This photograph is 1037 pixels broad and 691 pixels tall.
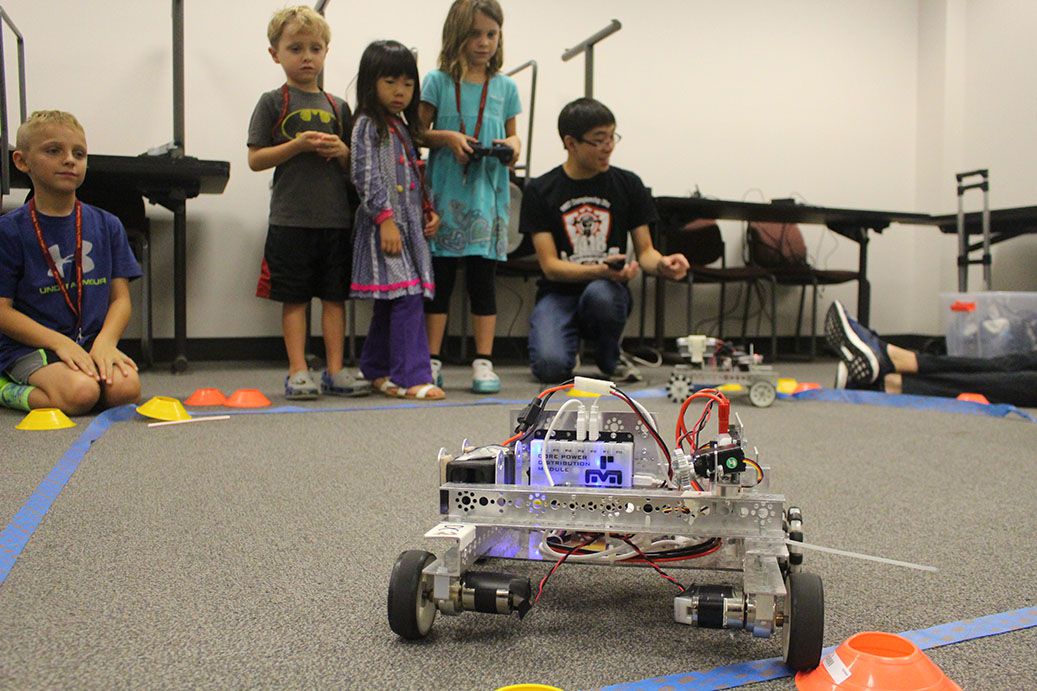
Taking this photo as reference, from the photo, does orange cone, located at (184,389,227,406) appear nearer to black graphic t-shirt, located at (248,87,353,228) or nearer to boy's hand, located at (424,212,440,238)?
black graphic t-shirt, located at (248,87,353,228)

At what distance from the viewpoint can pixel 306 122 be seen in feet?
8.27

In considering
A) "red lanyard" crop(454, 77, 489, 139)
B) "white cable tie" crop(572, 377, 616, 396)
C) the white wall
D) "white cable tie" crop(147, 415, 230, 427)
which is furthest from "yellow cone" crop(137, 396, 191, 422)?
the white wall

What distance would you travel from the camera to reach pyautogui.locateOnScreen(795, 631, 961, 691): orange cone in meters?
0.64

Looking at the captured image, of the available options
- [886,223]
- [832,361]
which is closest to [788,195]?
[886,223]

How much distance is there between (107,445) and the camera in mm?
1750

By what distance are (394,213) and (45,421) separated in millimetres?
1098

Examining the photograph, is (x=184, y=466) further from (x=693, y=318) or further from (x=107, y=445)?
(x=693, y=318)

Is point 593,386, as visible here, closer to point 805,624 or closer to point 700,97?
point 805,624

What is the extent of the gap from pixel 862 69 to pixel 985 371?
11.3ft

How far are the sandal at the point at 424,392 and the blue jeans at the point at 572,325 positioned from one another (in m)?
0.58

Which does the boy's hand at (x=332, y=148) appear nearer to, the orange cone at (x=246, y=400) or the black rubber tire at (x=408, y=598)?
the orange cone at (x=246, y=400)

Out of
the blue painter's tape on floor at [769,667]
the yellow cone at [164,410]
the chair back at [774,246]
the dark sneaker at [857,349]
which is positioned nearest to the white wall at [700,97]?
the chair back at [774,246]

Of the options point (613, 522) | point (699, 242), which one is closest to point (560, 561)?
point (613, 522)

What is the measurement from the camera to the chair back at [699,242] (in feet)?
15.0
